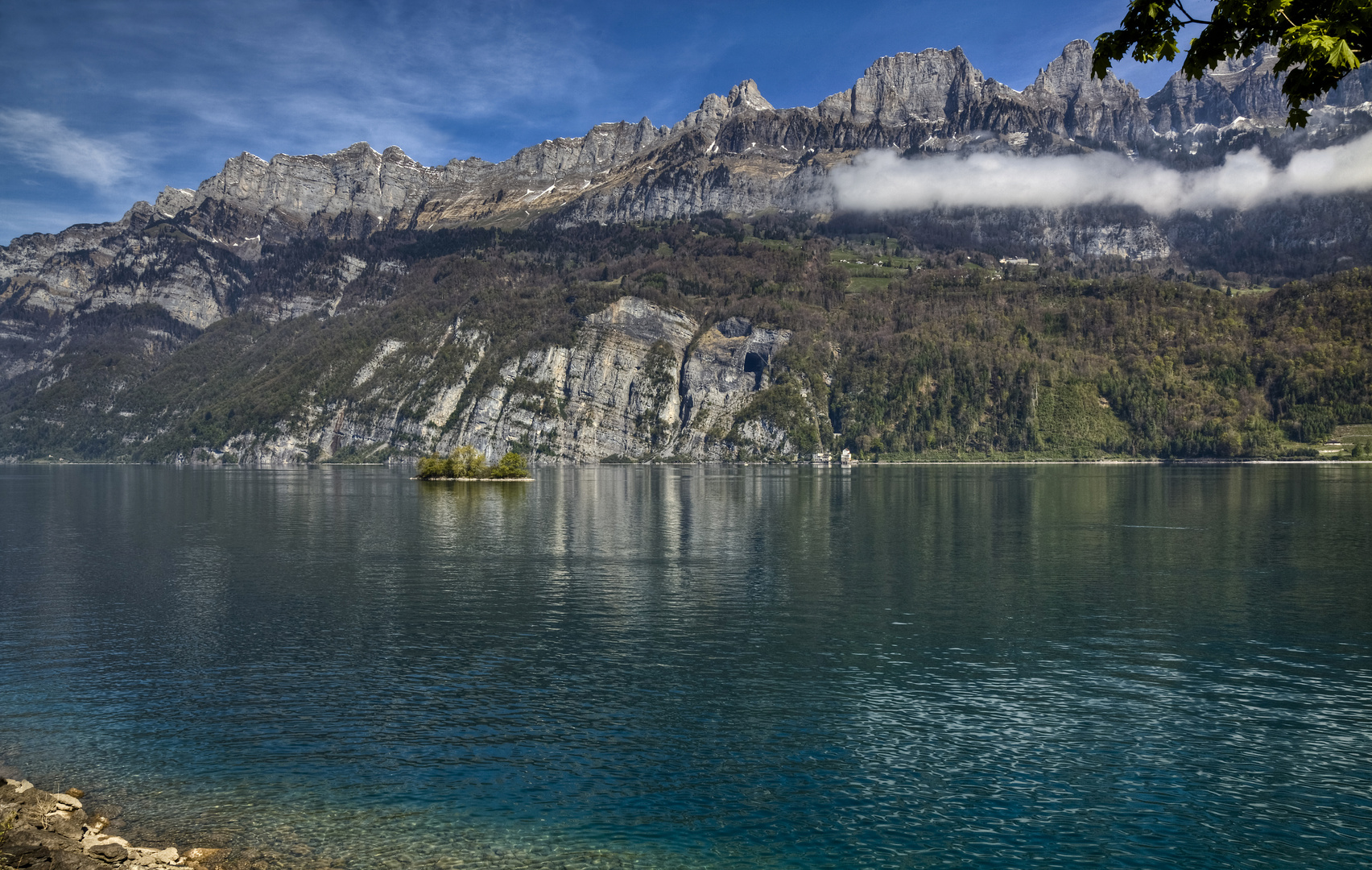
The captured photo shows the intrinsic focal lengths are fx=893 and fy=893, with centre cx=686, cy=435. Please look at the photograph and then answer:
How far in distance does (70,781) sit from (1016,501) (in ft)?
513

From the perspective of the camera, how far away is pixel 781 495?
194 metres

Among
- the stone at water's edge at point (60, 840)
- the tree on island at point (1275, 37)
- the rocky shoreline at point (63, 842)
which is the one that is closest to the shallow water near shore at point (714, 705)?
the rocky shoreline at point (63, 842)

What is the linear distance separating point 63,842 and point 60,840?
0.38 feet

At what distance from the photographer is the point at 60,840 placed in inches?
1061

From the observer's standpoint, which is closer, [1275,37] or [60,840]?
[1275,37]

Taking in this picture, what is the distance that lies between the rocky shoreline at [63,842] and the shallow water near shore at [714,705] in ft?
5.78

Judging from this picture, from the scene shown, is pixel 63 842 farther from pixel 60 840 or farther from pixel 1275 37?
pixel 1275 37

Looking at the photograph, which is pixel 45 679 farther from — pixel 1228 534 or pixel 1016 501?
pixel 1016 501

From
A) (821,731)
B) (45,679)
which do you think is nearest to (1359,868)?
(821,731)

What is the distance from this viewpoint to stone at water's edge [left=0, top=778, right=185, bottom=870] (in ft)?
84.5

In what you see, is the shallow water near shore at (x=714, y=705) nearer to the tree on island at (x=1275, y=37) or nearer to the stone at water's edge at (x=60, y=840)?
the stone at water's edge at (x=60, y=840)

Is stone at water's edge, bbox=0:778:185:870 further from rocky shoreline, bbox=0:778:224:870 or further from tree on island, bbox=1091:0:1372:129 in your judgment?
tree on island, bbox=1091:0:1372:129

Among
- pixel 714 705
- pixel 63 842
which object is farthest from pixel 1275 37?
pixel 63 842

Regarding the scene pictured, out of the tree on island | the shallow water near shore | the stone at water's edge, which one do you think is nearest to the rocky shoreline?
the stone at water's edge
